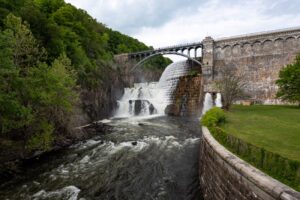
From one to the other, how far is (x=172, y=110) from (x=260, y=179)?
29.7 m

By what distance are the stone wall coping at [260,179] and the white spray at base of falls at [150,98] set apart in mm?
26825

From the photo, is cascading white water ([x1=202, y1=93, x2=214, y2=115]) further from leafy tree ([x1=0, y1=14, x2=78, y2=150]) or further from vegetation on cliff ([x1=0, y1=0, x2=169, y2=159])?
leafy tree ([x1=0, y1=14, x2=78, y2=150])

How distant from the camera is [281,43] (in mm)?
→ 32844

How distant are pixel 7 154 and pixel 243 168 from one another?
11.9 meters

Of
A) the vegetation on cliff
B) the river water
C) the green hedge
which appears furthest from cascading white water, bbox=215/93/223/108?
the green hedge

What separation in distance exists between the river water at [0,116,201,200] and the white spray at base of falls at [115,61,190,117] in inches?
669

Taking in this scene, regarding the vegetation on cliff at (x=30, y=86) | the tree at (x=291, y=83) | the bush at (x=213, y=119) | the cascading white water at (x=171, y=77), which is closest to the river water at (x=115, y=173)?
the vegetation on cliff at (x=30, y=86)

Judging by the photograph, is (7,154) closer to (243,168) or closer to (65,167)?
(65,167)

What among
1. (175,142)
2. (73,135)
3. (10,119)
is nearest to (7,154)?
(10,119)

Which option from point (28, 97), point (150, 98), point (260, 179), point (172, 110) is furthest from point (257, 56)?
point (260, 179)

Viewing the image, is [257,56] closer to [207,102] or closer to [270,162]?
[207,102]

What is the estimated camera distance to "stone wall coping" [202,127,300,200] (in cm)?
424

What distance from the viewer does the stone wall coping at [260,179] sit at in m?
4.24

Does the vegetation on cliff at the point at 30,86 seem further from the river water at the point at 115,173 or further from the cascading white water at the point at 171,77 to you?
the cascading white water at the point at 171,77
